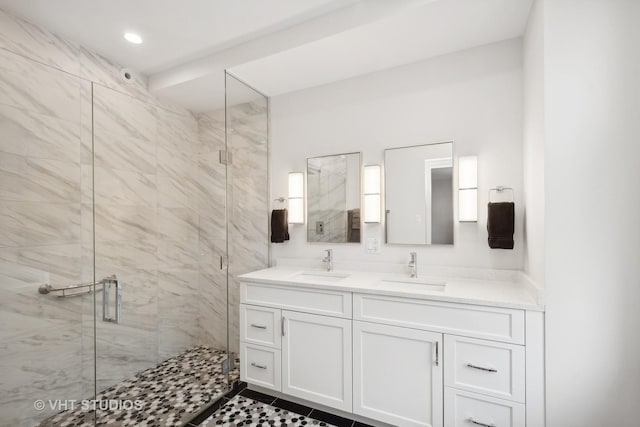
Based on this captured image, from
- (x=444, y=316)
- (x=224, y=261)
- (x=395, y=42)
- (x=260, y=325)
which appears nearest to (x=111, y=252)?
(x=224, y=261)

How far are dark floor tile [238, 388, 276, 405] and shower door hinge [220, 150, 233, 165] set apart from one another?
174 centimetres

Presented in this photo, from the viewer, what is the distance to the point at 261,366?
218cm

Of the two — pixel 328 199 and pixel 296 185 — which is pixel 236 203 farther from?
pixel 328 199

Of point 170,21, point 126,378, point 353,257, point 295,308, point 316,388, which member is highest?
point 170,21

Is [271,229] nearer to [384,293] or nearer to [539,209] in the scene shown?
[384,293]

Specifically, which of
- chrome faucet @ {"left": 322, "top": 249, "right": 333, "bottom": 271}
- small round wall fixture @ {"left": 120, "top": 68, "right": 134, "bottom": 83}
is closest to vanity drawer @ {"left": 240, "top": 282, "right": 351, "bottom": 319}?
chrome faucet @ {"left": 322, "top": 249, "right": 333, "bottom": 271}

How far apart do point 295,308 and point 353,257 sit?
2.20ft

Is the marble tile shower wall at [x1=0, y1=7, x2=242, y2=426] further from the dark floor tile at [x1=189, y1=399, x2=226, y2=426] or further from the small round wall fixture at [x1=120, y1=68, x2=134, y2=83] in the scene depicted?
the dark floor tile at [x1=189, y1=399, x2=226, y2=426]

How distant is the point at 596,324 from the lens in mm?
1360

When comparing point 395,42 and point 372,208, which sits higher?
point 395,42

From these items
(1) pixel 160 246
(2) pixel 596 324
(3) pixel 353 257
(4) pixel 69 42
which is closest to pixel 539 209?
(2) pixel 596 324

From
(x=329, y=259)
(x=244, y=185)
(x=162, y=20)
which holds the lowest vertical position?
(x=329, y=259)

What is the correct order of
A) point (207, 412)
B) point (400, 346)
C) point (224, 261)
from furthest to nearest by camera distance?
point (224, 261) → point (207, 412) → point (400, 346)

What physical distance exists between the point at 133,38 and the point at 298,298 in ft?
6.90
